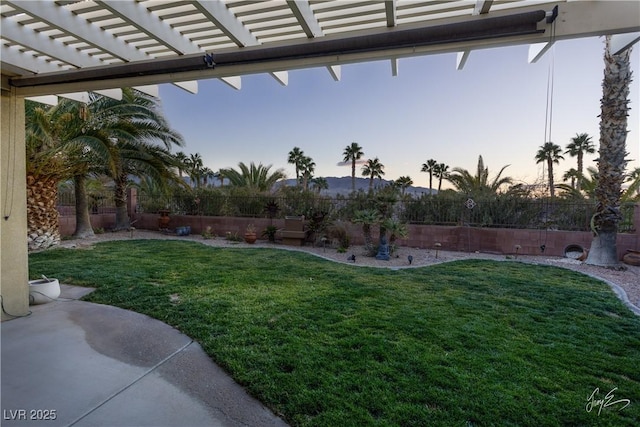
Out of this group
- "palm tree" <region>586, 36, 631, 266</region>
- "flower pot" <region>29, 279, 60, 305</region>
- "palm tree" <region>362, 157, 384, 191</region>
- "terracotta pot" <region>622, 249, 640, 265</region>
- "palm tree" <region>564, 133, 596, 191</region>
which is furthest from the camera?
"palm tree" <region>362, 157, 384, 191</region>

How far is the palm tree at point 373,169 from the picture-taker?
32.2 m

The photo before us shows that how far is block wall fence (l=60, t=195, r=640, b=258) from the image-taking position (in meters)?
8.38

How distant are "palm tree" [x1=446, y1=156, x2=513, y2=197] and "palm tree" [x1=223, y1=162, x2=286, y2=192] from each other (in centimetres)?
844

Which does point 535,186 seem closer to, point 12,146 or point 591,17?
point 591,17

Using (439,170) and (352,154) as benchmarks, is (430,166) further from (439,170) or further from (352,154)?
(352,154)

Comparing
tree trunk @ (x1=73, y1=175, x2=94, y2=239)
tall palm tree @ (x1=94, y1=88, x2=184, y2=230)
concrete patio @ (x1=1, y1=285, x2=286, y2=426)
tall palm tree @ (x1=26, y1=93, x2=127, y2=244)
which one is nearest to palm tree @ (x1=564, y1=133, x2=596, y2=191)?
tall palm tree @ (x1=94, y1=88, x2=184, y2=230)

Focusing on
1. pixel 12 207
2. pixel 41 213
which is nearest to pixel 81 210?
pixel 41 213

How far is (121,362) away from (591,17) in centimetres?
451

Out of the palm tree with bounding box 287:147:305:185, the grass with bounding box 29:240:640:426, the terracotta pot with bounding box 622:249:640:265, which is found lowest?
the grass with bounding box 29:240:640:426

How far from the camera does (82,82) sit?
3.30 metres

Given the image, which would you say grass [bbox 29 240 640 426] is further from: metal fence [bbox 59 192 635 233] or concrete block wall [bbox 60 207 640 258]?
metal fence [bbox 59 192 635 233]

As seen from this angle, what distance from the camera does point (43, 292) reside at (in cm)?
404

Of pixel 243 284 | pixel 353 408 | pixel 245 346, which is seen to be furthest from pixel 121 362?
pixel 243 284

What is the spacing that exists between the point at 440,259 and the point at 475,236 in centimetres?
206
